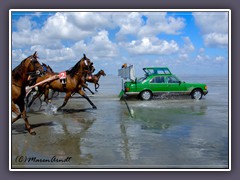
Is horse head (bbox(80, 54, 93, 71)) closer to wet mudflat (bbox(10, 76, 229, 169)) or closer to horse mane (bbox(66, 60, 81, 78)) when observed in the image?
horse mane (bbox(66, 60, 81, 78))

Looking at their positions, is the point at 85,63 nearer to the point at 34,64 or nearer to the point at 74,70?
Result: the point at 74,70

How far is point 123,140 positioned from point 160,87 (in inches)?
379

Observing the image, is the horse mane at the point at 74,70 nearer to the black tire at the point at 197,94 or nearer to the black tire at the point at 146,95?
the black tire at the point at 146,95

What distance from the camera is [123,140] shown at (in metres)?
7.83

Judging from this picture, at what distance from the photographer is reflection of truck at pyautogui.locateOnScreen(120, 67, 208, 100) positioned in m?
16.9

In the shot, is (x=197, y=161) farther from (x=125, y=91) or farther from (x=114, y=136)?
(x=125, y=91)

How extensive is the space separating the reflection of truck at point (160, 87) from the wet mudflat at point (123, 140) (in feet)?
15.2

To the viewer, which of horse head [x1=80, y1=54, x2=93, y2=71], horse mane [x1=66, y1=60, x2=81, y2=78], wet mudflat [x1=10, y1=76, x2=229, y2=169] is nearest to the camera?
wet mudflat [x1=10, y1=76, x2=229, y2=169]

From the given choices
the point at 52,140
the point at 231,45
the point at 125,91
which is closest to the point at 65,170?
the point at 52,140

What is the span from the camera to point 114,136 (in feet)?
27.1

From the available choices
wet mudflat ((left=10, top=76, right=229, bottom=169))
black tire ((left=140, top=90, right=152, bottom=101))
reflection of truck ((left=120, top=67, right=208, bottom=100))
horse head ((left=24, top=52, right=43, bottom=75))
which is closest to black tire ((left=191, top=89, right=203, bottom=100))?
reflection of truck ((left=120, top=67, right=208, bottom=100))

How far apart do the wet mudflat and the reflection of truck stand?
4636 millimetres
